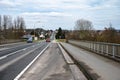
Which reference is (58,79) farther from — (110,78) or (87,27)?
(87,27)

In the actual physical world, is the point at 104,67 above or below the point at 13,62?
above

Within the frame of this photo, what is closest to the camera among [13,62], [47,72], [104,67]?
[47,72]

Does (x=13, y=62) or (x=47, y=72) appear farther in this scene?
(x=13, y=62)

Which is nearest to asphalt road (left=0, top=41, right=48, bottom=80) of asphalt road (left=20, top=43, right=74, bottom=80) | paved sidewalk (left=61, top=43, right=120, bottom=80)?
asphalt road (left=20, top=43, right=74, bottom=80)

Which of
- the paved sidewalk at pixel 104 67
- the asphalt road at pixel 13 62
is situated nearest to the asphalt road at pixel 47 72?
the asphalt road at pixel 13 62

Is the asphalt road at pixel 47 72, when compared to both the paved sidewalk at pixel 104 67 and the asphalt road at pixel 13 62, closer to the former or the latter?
the asphalt road at pixel 13 62

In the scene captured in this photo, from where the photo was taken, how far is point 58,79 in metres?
11.9

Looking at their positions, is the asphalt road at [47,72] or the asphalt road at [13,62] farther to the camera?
the asphalt road at [13,62]

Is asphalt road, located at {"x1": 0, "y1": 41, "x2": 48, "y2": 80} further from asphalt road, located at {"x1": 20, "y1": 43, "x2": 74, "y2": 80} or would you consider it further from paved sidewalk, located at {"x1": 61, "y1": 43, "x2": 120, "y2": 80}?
paved sidewalk, located at {"x1": 61, "y1": 43, "x2": 120, "y2": 80}

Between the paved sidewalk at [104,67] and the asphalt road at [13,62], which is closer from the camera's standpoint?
the paved sidewalk at [104,67]

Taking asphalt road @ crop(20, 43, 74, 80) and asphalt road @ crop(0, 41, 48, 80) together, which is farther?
asphalt road @ crop(0, 41, 48, 80)

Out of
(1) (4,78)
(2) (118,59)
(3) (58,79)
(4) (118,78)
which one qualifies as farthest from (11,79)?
(2) (118,59)

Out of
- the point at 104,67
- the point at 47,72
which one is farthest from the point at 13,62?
the point at 104,67

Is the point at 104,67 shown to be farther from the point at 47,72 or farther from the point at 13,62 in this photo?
the point at 13,62
